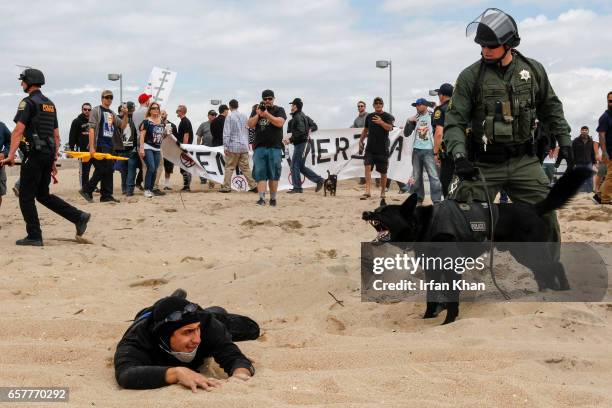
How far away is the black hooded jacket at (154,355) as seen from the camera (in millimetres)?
4098

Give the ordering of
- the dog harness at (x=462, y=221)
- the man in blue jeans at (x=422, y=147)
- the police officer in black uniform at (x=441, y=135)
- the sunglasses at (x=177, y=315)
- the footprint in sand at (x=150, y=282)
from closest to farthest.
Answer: the sunglasses at (x=177, y=315)
the dog harness at (x=462, y=221)
the footprint in sand at (x=150, y=282)
the police officer in black uniform at (x=441, y=135)
the man in blue jeans at (x=422, y=147)

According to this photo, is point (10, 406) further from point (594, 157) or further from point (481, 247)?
point (594, 157)

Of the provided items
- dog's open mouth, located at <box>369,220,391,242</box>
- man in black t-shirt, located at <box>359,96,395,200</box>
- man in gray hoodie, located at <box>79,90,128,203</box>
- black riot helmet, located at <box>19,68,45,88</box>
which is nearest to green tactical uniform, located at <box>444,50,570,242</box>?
dog's open mouth, located at <box>369,220,391,242</box>

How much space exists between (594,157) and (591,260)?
548 inches

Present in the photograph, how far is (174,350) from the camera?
4309 mm

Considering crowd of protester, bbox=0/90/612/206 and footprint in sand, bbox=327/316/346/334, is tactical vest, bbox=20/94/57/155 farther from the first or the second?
footprint in sand, bbox=327/316/346/334

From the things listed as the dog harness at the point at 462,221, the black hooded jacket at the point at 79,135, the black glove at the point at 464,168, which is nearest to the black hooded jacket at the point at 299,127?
the black hooded jacket at the point at 79,135

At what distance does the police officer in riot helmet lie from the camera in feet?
18.5

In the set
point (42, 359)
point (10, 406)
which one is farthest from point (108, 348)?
point (10, 406)

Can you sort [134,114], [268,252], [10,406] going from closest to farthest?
[10,406] < [268,252] < [134,114]

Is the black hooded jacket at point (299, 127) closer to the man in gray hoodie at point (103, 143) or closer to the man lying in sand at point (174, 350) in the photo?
the man in gray hoodie at point (103, 143)

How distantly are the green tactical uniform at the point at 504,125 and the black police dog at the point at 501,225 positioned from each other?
19cm

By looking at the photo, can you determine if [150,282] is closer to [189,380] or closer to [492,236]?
[492,236]

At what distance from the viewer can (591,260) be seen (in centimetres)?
672
